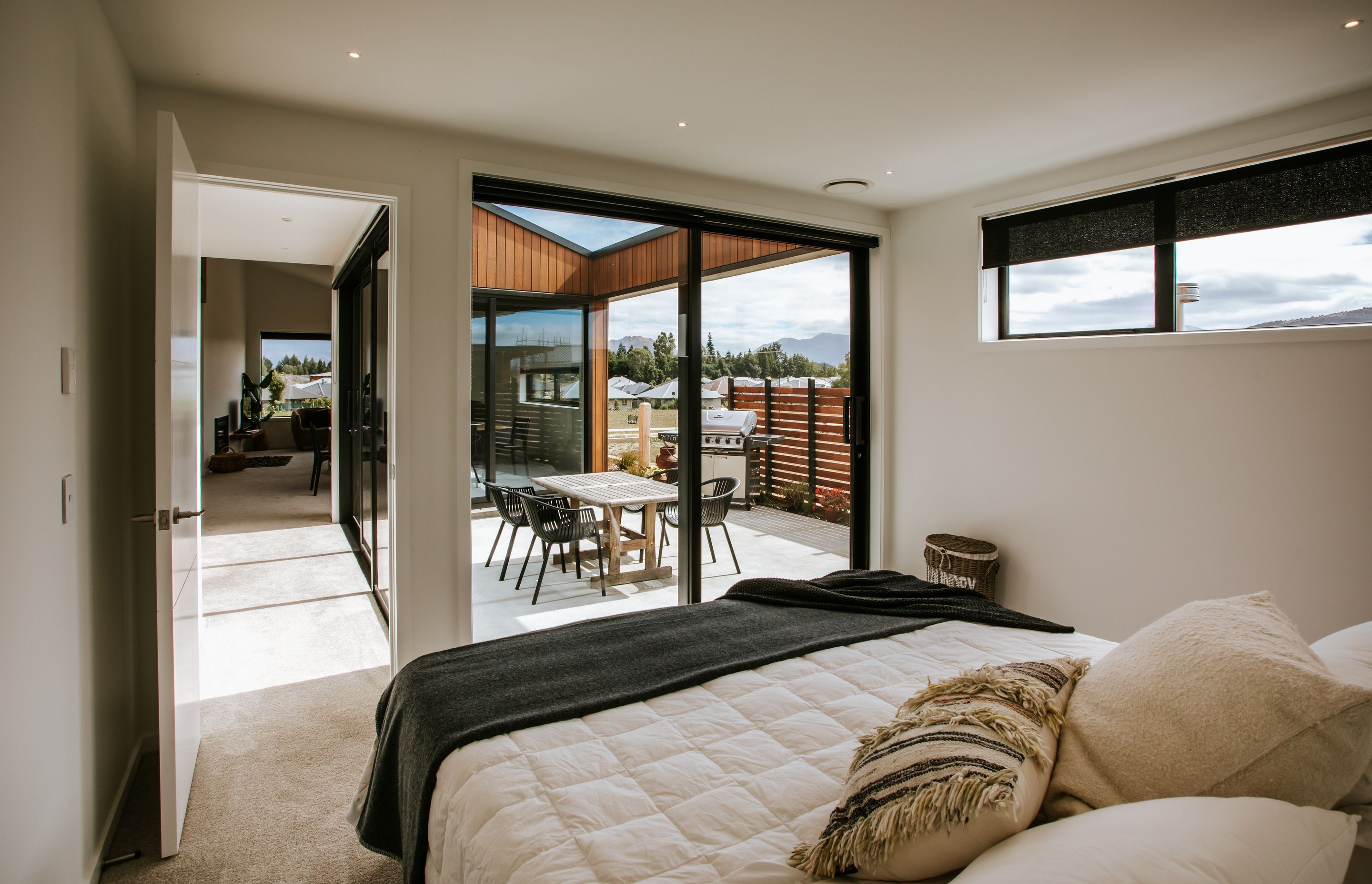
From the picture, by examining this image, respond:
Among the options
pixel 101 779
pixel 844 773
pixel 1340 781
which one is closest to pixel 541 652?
pixel 844 773

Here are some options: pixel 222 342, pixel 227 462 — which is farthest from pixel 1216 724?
pixel 222 342

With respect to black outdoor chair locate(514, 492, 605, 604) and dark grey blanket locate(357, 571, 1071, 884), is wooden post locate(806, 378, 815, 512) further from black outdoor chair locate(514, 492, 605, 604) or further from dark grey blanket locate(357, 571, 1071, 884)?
dark grey blanket locate(357, 571, 1071, 884)

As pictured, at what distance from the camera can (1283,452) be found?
2.98 metres

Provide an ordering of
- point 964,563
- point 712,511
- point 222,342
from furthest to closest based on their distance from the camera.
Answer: point 222,342 → point 712,511 → point 964,563

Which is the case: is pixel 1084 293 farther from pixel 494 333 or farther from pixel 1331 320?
pixel 494 333

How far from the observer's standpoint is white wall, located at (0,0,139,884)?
150 centimetres

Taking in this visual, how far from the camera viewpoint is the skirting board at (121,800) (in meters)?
2.06

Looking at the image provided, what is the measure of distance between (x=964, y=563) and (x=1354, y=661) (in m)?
2.60

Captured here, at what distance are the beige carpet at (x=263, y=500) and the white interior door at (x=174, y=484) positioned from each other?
4.66 m

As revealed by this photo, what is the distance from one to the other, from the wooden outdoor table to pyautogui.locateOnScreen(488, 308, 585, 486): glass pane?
9cm

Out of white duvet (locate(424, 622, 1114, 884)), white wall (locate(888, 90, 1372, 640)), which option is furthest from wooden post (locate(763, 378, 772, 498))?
white duvet (locate(424, 622, 1114, 884))

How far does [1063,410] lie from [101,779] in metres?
4.23

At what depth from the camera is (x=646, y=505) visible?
4008 mm

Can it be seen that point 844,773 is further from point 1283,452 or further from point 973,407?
point 973,407
